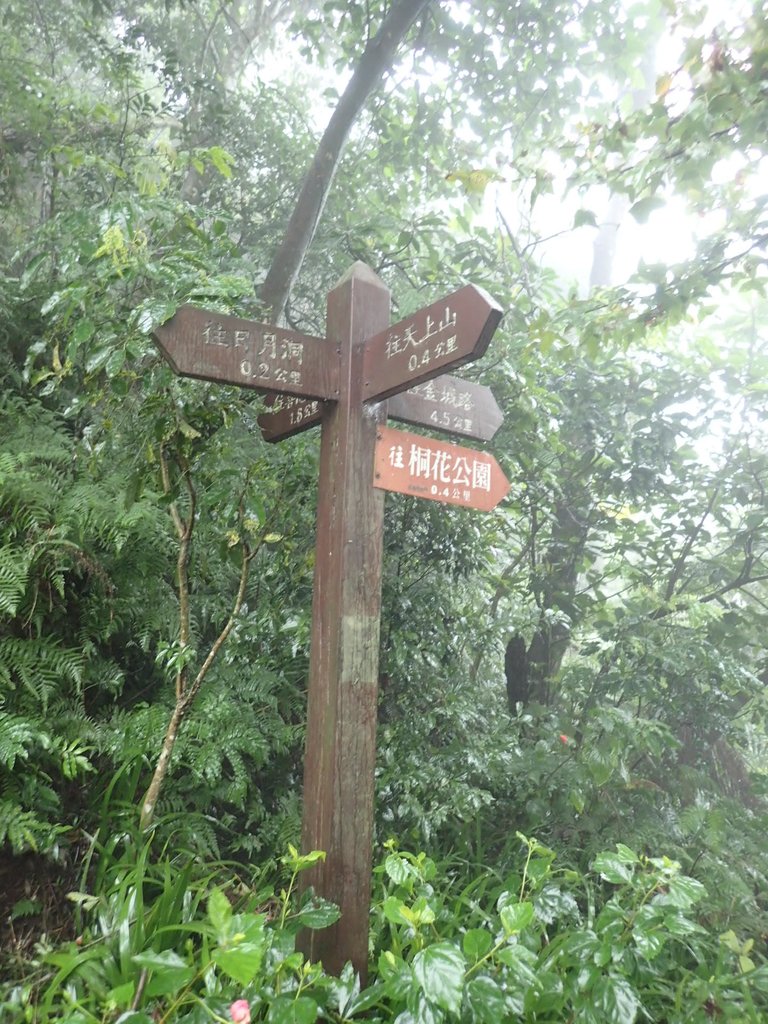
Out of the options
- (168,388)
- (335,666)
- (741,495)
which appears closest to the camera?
(335,666)

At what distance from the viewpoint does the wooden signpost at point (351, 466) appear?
5.62ft

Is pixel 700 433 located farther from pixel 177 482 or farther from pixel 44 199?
pixel 44 199

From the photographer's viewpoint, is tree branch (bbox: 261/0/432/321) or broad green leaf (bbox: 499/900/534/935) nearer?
broad green leaf (bbox: 499/900/534/935)

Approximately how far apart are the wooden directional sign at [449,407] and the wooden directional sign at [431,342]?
14 centimetres

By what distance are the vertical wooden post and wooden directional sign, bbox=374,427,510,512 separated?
4cm

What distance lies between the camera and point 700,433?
14.3 feet

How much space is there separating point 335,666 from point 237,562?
603 millimetres

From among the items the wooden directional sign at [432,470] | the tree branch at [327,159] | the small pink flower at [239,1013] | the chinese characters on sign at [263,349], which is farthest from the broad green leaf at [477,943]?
the tree branch at [327,159]

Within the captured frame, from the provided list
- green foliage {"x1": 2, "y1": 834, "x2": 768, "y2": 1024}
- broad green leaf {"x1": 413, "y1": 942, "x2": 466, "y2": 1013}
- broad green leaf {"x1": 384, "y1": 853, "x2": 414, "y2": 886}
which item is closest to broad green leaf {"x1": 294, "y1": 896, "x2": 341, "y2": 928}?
green foliage {"x1": 2, "y1": 834, "x2": 768, "y2": 1024}

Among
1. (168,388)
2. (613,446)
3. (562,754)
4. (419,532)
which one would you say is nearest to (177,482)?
(168,388)

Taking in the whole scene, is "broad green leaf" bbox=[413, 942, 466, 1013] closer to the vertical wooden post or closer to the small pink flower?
the small pink flower

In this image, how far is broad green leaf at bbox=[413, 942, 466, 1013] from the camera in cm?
125

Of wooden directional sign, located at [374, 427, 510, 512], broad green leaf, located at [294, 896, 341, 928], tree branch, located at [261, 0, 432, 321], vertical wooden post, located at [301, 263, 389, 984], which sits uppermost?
tree branch, located at [261, 0, 432, 321]

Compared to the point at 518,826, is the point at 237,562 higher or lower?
higher
